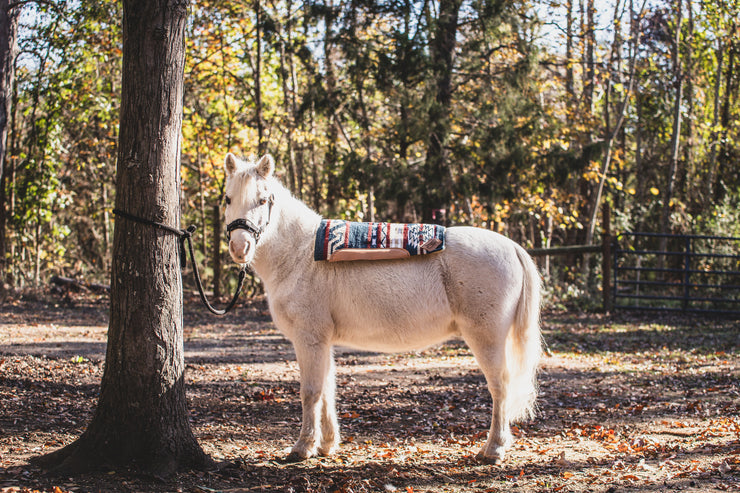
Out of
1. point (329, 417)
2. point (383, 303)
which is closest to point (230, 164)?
point (383, 303)

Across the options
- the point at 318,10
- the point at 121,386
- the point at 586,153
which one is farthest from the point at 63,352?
the point at 586,153

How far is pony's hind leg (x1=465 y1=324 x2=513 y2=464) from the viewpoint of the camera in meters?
4.29

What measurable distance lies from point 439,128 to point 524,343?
305 inches

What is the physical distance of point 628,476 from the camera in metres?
3.92

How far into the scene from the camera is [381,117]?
A: 16.3m

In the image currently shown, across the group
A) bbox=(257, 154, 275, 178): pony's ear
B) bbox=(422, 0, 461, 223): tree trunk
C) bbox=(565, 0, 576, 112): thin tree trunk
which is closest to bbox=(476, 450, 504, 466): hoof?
bbox=(257, 154, 275, 178): pony's ear

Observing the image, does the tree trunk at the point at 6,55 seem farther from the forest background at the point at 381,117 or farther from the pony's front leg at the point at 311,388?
the pony's front leg at the point at 311,388

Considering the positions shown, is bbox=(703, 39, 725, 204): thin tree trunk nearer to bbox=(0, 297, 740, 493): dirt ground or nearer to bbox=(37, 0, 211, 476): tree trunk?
bbox=(0, 297, 740, 493): dirt ground

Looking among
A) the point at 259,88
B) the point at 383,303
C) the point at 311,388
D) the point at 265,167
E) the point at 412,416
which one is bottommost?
the point at 412,416

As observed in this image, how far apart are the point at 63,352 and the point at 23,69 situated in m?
8.99

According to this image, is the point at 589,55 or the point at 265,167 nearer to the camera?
the point at 265,167

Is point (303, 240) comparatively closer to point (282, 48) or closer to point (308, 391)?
point (308, 391)

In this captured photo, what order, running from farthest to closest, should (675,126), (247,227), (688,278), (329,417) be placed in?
(675,126), (688,278), (329,417), (247,227)

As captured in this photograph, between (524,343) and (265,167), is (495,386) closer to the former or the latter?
(524,343)
